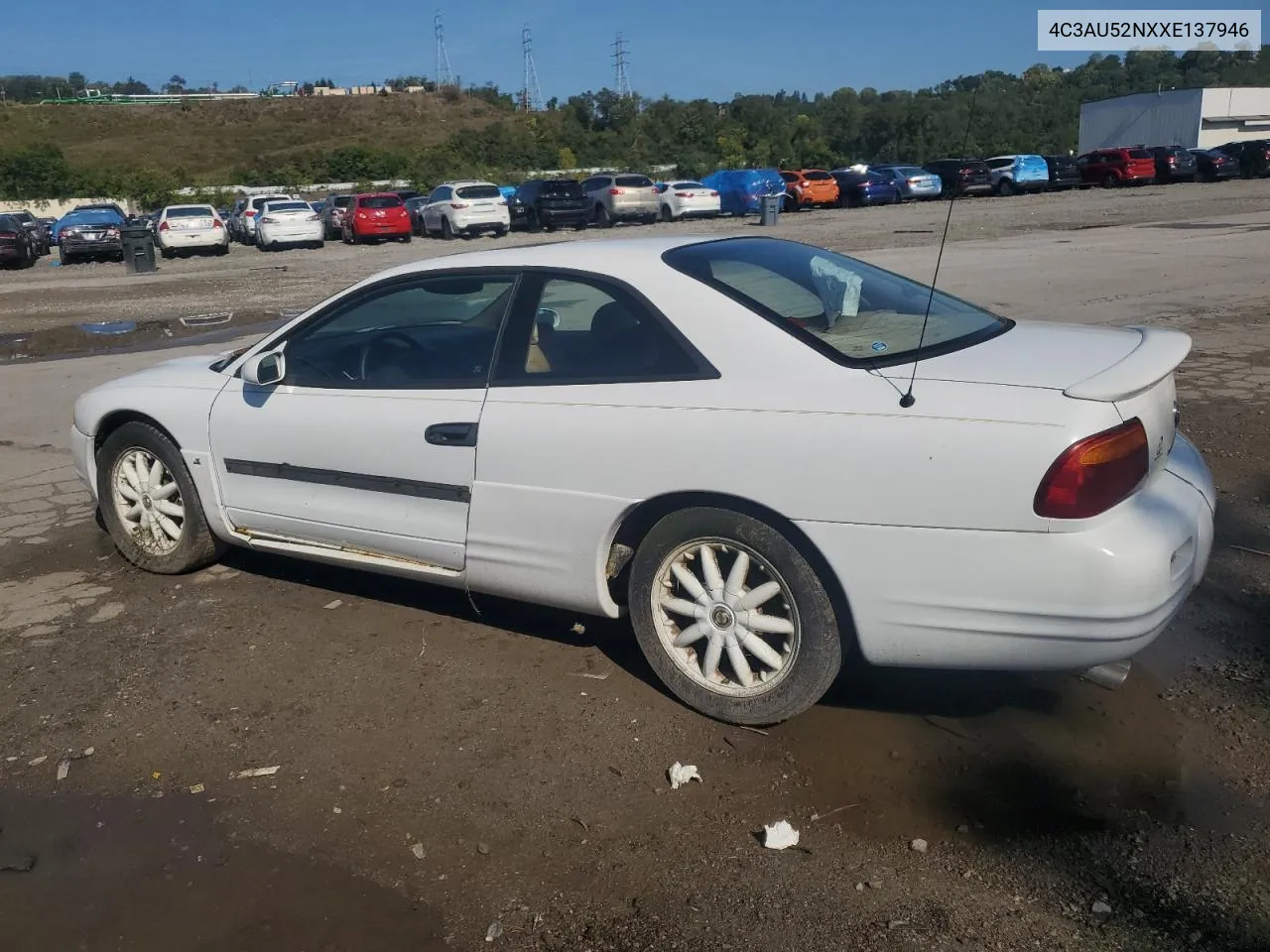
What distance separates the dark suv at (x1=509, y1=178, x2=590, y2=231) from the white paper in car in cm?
3116

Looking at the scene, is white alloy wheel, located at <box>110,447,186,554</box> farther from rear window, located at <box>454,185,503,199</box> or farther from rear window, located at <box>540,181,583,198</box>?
rear window, located at <box>540,181,583,198</box>

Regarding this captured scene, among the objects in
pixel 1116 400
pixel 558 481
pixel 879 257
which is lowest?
pixel 879 257

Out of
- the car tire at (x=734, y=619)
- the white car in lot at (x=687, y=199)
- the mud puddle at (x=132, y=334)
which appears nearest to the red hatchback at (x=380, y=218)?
the white car in lot at (x=687, y=199)

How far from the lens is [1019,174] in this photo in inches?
1686

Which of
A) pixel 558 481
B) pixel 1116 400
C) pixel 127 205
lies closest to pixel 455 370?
pixel 558 481

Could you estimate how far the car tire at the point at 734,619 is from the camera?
3504mm

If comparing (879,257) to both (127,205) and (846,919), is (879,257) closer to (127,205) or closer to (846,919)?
(846,919)

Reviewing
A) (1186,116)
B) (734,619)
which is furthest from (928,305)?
(1186,116)

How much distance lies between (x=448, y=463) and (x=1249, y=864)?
278 cm

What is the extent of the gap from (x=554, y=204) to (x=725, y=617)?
106ft

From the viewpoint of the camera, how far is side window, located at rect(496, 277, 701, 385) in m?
3.80

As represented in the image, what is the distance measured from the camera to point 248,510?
16.0ft

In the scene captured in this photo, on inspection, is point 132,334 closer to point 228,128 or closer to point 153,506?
point 153,506

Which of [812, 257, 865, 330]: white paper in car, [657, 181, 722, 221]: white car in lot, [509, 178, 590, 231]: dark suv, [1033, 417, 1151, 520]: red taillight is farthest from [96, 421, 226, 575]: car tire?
[657, 181, 722, 221]: white car in lot
